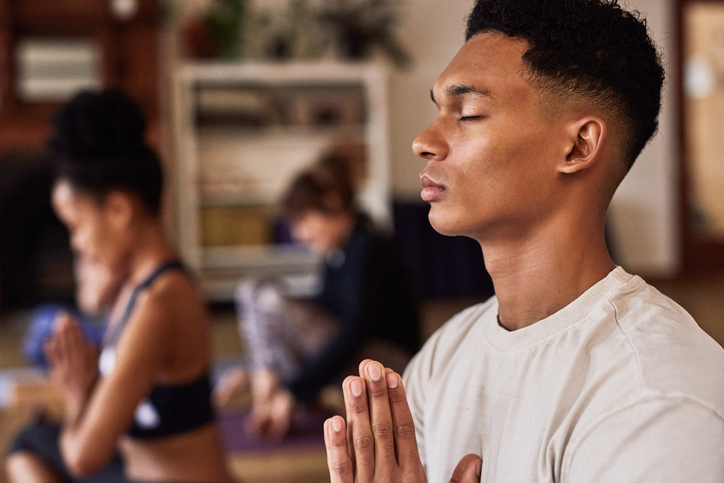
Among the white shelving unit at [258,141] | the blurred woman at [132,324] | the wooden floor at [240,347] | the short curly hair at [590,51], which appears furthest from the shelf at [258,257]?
the short curly hair at [590,51]

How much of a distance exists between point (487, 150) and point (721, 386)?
0.99 ft

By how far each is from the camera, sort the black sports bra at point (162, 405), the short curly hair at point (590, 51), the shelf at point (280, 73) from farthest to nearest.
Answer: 1. the shelf at point (280, 73)
2. the black sports bra at point (162, 405)
3. the short curly hair at point (590, 51)

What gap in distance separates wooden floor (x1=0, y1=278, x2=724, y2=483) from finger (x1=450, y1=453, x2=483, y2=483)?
1.06 ft

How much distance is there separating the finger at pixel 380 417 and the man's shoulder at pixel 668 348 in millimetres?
221

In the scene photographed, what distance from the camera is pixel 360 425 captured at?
62 centimetres

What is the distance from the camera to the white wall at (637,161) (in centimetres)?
524

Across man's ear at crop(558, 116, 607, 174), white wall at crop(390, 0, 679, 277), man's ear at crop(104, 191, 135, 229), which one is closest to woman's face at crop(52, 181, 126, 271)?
man's ear at crop(104, 191, 135, 229)

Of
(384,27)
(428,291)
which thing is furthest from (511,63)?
(384,27)

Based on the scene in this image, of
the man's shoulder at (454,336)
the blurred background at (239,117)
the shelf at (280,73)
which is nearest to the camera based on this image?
the man's shoulder at (454,336)

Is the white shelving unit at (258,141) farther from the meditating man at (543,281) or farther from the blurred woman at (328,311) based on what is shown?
the meditating man at (543,281)

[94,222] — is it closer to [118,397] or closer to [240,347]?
[118,397]

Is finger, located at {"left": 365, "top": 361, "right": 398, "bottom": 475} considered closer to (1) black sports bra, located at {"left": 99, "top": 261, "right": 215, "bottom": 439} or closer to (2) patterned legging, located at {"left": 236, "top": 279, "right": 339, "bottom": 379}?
(1) black sports bra, located at {"left": 99, "top": 261, "right": 215, "bottom": 439}

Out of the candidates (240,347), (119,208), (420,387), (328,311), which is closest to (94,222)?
(119,208)

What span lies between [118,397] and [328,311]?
137cm
